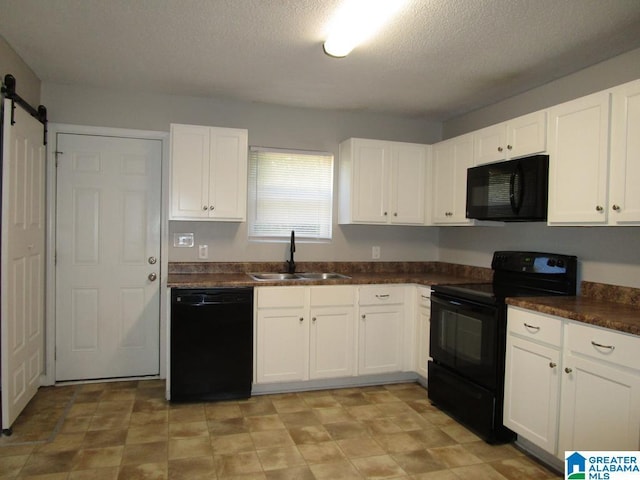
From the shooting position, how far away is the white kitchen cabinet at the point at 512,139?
274 centimetres

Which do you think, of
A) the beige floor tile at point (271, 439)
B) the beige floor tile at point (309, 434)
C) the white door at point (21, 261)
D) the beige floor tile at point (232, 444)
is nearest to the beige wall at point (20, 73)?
the white door at point (21, 261)

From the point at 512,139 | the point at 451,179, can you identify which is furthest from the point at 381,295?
the point at 512,139

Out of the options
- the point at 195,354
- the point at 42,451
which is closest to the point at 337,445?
the point at 195,354

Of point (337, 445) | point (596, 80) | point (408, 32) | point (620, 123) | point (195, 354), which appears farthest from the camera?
point (195, 354)

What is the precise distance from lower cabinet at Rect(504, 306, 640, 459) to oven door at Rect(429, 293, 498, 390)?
100 millimetres

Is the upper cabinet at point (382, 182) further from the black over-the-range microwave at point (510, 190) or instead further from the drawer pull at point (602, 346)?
the drawer pull at point (602, 346)

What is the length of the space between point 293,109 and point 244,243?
1.26 m

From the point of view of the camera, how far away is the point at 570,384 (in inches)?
87.6

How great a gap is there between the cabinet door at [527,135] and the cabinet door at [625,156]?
45 centimetres

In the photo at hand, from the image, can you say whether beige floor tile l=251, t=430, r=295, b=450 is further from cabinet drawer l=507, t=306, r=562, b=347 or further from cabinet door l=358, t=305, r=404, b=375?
cabinet drawer l=507, t=306, r=562, b=347

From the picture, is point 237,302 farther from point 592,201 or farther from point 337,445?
point 592,201

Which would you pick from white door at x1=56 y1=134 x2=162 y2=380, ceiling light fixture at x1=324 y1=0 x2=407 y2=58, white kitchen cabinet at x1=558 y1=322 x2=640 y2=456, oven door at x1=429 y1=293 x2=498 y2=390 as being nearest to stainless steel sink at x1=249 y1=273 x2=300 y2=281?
white door at x1=56 y1=134 x2=162 y2=380

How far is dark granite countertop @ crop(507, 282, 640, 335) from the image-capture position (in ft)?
6.68

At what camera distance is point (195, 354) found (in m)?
3.14
